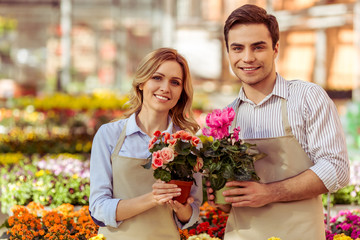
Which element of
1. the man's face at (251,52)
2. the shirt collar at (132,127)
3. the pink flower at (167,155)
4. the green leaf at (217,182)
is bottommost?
the green leaf at (217,182)

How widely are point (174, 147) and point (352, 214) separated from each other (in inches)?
88.0

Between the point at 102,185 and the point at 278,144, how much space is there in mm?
692

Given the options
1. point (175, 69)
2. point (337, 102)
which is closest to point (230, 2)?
point (337, 102)

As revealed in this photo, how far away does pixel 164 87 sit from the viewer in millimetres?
2141

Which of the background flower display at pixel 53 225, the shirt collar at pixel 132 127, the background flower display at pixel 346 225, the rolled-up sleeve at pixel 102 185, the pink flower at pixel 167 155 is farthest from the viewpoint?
the background flower display at pixel 346 225

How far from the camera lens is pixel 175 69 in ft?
7.11

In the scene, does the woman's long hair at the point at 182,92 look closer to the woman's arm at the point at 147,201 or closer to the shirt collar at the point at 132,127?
the shirt collar at the point at 132,127

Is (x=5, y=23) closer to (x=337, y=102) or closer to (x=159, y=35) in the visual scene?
(x=159, y=35)

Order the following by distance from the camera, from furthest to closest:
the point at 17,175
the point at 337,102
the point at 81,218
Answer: the point at 337,102 → the point at 17,175 → the point at 81,218

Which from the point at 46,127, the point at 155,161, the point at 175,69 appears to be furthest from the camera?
the point at 46,127

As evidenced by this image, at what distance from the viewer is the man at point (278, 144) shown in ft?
6.38

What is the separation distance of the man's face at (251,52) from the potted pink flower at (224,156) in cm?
22

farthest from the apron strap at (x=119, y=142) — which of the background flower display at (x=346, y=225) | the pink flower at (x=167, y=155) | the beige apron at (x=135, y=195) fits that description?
the background flower display at (x=346, y=225)

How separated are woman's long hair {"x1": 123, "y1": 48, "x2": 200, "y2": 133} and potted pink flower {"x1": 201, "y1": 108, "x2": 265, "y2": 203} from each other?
1.17 feet
